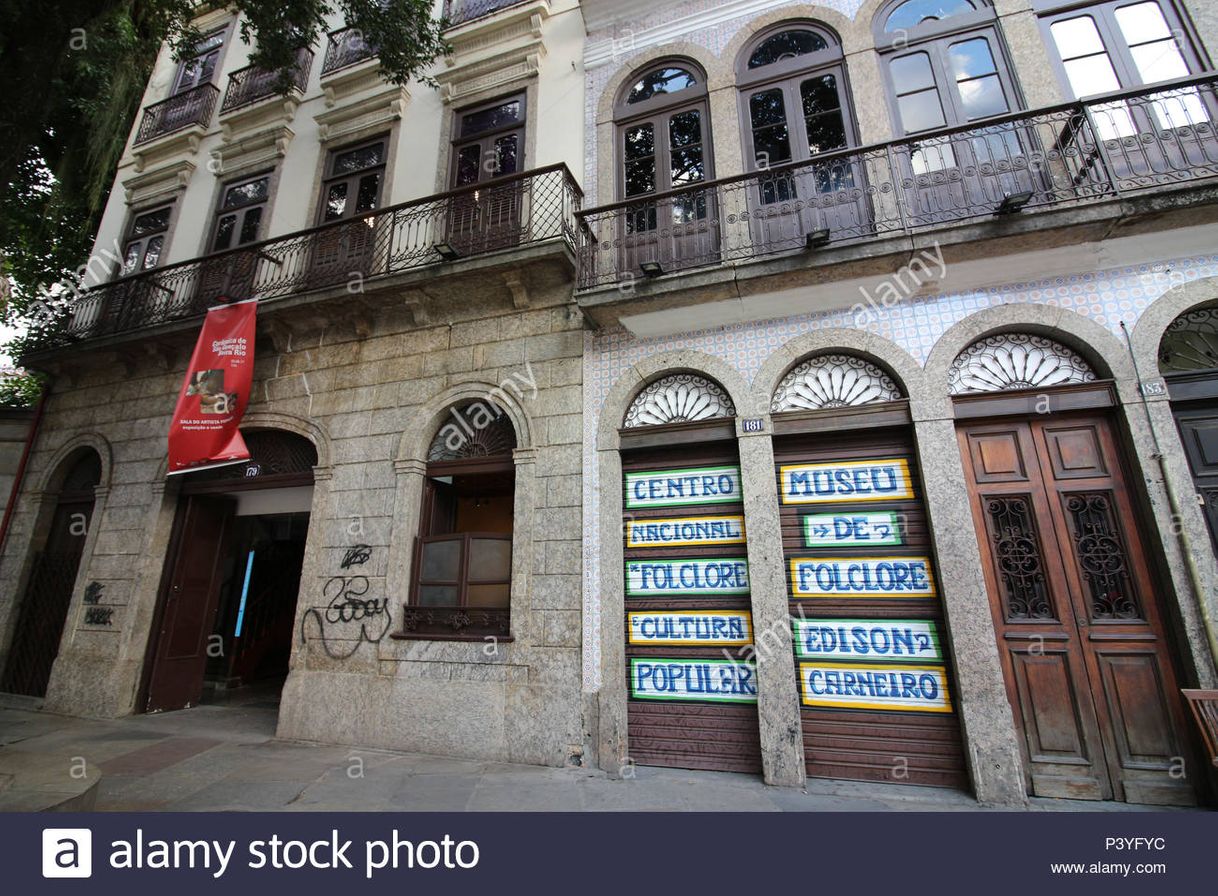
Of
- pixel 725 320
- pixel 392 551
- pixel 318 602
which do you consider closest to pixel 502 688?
pixel 392 551

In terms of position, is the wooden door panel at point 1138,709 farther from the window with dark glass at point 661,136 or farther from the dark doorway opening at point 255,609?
the dark doorway opening at point 255,609

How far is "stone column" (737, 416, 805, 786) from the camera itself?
16.1 ft

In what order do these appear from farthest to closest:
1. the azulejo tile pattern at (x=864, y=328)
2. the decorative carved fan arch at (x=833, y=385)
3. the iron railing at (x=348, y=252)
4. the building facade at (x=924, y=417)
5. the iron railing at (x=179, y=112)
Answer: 1. the iron railing at (x=179, y=112)
2. the iron railing at (x=348, y=252)
3. the decorative carved fan arch at (x=833, y=385)
4. the azulejo tile pattern at (x=864, y=328)
5. the building facade at (x=924, y=417)

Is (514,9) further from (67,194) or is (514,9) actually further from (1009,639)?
(1009,639)

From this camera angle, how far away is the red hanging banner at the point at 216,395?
23.4 ft

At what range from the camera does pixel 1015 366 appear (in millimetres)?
5359

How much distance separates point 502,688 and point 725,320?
480cm

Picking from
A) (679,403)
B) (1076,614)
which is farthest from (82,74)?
(1076,614)

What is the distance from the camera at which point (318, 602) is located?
263 inches

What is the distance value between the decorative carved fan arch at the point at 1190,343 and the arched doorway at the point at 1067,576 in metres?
0.64

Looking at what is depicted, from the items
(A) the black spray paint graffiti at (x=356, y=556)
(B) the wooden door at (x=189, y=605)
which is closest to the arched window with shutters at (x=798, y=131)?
(A) the black spray paint graffiti at (x=356, y=556)

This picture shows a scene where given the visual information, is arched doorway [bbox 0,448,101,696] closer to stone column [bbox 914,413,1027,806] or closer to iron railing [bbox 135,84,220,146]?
iron railing [bbox 135,84,220,146]

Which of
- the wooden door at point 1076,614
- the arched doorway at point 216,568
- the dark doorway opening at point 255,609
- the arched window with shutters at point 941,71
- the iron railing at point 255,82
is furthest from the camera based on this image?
the iron railing at point 255,82

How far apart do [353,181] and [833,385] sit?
8.31m
